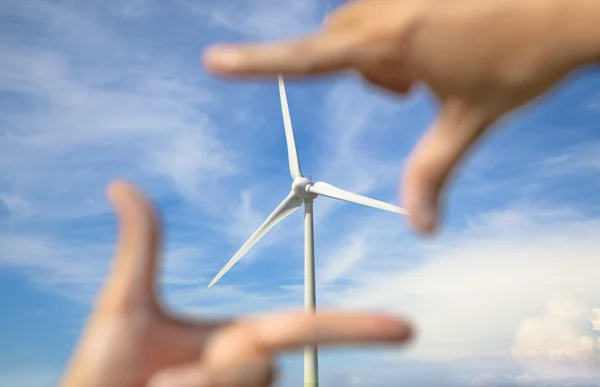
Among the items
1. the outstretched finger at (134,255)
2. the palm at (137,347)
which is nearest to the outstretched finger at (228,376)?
the palm at (137,347)

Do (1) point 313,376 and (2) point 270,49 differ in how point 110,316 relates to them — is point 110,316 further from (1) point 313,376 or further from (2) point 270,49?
(1) point 313,376

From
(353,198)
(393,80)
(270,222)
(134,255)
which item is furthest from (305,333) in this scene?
(270,222)

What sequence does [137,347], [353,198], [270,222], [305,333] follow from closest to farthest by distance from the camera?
[305,333]
[137,347]
[353,198]
[270,222]

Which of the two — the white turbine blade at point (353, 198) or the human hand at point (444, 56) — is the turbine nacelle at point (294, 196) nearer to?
the white turbine blade at point (353, 198)

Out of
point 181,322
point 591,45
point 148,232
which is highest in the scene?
point 591,45

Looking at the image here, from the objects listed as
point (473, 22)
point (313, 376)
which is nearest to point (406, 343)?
point (473, 22)

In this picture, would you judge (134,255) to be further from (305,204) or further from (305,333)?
(305,204)
